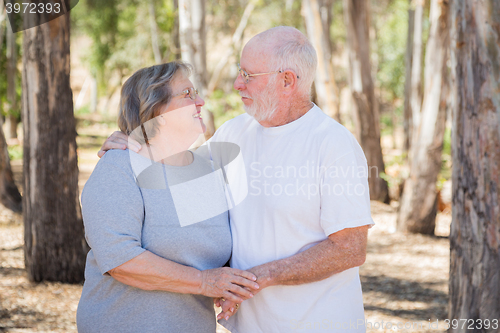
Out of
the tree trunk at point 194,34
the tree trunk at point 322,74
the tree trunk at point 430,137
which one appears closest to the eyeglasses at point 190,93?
the tree trunk at point 430,137

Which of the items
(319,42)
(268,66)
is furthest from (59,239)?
(319,42)

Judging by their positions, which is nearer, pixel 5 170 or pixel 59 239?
pixel 59 239

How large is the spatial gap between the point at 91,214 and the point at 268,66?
106 cm

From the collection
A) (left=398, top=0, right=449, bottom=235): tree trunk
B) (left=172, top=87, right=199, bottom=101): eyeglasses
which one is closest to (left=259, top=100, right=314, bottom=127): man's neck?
(left=172, top=87, right=199, bottom=101): eyeglasses

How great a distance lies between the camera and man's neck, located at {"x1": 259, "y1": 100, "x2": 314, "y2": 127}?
91.7 inches

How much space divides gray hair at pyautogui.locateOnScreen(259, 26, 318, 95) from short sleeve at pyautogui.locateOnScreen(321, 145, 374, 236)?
47 centimetres

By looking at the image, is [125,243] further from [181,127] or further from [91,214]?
[181,127]

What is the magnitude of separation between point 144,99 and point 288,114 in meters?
0.70

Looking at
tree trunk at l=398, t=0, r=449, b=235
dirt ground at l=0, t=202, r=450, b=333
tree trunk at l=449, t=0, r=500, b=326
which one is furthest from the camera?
tree trunk at l=398, t=0, r=449, b=235

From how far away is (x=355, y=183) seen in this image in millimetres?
2055

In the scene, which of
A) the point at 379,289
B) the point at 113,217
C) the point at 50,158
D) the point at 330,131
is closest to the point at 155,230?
the point at 113,217

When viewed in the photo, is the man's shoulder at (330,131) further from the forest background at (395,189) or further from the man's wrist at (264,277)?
the forest background at (395,189)

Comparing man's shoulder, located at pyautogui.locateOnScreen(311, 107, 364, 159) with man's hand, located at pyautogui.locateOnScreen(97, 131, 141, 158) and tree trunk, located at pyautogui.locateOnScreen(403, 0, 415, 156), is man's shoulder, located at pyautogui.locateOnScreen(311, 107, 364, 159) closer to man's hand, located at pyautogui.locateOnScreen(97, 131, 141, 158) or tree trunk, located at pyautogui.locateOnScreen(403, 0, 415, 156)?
man's hand, located at pyautogui.locateOnScreen(97, 131, 141, 158)

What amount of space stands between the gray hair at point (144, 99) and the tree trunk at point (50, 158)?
112 inches
